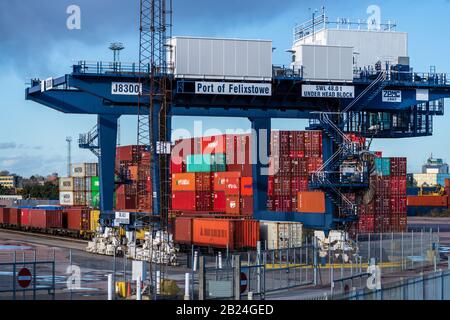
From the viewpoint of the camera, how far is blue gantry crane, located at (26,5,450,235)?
4688 cm

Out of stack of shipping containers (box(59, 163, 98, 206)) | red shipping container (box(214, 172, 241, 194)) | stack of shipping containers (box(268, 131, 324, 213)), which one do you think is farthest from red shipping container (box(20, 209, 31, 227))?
stack of shipping containers (box(268, 131, 324, 213))

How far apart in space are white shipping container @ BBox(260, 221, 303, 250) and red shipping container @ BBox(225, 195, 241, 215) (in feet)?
45.9

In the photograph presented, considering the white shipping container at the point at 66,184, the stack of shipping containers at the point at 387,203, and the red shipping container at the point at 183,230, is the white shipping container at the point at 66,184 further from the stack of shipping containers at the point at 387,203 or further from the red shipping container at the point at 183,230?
the stack of shipping containers at the point at 387,203

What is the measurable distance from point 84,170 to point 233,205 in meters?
33.1

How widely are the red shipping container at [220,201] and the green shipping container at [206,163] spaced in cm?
322

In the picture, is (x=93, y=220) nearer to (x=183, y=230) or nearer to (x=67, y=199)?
(x=183, y=230)

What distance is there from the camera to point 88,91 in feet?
155

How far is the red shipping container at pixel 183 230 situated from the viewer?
54.9 meters

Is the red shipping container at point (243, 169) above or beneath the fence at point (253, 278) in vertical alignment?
above

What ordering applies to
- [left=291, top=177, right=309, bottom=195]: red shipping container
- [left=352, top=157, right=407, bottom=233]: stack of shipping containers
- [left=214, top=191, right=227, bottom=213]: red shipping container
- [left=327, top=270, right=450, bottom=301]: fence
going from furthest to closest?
[left=214, top=191, right=227, bottom=213]: red shipping container
[left=352, top=157, right=407, bottom=233]: stack of shipping containers
[left=291, top=177, right=309, bottom=195]: red shipping container
[left=327, top=270, right=450, bottom=301]: fence

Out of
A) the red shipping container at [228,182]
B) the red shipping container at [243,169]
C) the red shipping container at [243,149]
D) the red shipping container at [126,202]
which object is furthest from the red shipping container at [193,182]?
the red shipping container at [126,202]

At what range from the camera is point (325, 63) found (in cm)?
5038

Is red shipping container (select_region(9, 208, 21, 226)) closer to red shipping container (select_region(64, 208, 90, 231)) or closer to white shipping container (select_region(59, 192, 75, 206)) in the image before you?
white shipping container (select_region(59, 192, 75, 206))
